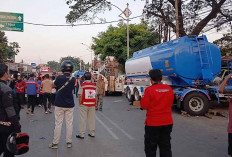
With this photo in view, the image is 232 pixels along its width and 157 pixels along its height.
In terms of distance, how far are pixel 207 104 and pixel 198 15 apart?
11.0 metres

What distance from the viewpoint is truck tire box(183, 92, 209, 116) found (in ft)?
37.6

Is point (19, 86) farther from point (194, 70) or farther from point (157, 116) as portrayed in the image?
point (157, 116)

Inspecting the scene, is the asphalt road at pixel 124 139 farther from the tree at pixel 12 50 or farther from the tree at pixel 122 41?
the tree at pixel 12 50

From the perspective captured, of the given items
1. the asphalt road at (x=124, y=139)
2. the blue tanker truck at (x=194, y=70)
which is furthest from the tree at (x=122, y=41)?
the asphalt road at (x=124, y=139)

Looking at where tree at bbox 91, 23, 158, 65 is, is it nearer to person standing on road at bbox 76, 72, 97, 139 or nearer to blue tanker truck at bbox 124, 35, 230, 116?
blue tanker truck at bbox 124, 35, 230, 116

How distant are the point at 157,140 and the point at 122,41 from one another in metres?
28.2

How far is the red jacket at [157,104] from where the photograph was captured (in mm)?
4164

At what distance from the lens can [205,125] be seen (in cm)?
927

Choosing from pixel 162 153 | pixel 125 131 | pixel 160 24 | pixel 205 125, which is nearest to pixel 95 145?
pixel 125 131

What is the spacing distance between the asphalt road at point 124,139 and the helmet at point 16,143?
73.0 inches

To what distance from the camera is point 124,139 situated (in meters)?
7.06

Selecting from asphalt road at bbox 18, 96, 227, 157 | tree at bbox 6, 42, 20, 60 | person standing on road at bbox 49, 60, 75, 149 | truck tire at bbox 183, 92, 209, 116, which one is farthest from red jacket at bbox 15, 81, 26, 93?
tree at bbox 6, 42, 20, 60

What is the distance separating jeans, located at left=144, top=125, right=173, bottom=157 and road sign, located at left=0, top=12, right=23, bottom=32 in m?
18.0

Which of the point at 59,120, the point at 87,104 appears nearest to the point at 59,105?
the point at 59,120
